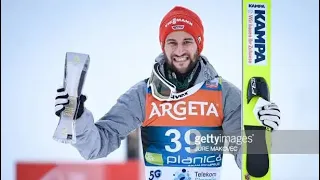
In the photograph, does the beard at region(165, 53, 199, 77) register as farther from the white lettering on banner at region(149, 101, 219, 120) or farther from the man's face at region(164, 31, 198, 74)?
the white lettering on banner at region(149, 101, 219, 120)

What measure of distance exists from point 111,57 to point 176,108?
0.40 meters

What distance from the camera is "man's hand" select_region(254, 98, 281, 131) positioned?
2.46 m

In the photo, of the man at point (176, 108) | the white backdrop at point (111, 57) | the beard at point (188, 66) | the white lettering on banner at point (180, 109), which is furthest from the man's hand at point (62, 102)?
the beard at point (188, 66)

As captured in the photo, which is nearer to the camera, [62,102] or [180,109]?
[62,102]

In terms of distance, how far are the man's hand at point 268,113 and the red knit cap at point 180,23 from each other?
437 millimetres

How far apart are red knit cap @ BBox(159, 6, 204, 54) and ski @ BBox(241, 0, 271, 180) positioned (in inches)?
10.0

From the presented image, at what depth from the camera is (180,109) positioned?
94.2 inches

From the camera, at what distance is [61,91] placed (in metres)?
2.21

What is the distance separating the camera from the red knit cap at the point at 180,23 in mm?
2398

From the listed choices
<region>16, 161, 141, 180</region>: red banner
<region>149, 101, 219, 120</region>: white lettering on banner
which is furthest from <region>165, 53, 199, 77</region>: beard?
<region>16, 161, 141, 180</region>: red banner

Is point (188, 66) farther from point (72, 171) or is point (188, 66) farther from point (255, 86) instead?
point (72, 171)

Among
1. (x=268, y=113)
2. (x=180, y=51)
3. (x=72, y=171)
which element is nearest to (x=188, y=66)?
(x=180, y=51)
